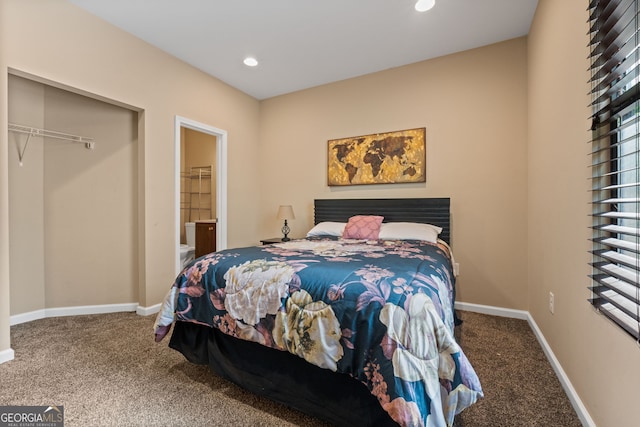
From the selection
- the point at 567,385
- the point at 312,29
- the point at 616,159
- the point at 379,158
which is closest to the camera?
the point at 616,159

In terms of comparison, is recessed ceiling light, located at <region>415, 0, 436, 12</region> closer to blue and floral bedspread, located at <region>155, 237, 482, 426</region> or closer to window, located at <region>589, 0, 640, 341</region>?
window, located at <region>589, 0, 640, 341</region>

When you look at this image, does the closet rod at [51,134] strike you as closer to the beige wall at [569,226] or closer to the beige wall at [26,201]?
the beige wall at [26,201]

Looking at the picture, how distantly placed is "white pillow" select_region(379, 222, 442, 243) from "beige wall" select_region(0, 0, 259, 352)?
84.4 inches

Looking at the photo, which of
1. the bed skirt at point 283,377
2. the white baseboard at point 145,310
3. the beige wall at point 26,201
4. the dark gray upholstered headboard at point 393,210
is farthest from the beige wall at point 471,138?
the beige wall at point 26,201

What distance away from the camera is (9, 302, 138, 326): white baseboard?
265 cm

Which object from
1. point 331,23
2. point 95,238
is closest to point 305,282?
point 331,23

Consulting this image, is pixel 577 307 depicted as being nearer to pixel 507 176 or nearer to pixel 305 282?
pixel 305 282

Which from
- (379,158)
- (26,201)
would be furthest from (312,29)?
(26,201)

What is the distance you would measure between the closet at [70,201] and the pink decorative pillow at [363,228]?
2.25 m

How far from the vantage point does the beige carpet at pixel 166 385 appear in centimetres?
141

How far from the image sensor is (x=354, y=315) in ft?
3.95

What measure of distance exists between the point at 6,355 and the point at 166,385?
1.25 metres

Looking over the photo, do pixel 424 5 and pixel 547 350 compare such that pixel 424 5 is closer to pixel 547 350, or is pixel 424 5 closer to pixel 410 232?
pixel 410 232

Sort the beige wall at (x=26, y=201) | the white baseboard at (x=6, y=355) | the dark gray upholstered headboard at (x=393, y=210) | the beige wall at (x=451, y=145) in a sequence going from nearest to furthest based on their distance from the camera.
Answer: the beige wall at (x=451, y=145) → the white baseboard at (x=6, y=355) → the beige wall at (x=26, y=201) → the dark gray upholstered headboard at (x=393, y=210)
